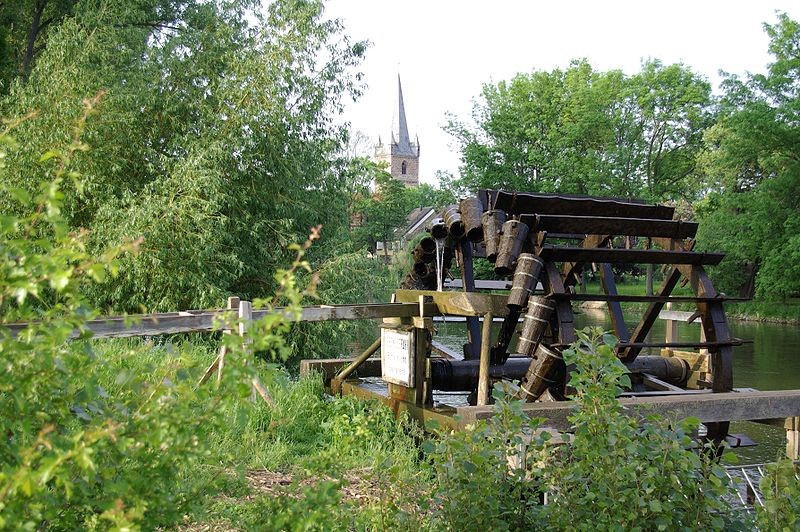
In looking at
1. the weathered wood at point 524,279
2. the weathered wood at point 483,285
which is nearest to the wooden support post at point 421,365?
the weathered wood at point 524,279

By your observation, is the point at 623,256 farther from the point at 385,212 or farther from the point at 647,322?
the point at 385,212

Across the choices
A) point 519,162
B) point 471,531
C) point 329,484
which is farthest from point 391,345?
point 519,162

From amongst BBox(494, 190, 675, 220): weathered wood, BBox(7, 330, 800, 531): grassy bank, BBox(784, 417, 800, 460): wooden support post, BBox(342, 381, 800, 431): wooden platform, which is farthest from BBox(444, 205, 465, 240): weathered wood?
BBox(7, 330, 800, 531): grassy bank

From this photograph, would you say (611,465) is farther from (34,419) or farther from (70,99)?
(70,99)

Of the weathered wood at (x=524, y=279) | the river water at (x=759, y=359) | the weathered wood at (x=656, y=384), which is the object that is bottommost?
the river water at (x=759, y=359)

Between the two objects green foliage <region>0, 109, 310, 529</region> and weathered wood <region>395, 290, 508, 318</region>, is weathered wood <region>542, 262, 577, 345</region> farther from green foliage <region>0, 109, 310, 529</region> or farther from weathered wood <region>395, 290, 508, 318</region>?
green foliage <region>0, 109, 310, 529</region>

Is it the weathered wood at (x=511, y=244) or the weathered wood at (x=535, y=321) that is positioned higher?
the weathered wood at (x=511, y=244)

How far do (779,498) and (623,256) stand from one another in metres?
5.29

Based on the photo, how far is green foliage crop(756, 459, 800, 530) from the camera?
3.27 meters

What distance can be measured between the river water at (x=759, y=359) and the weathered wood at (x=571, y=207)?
2864 mm

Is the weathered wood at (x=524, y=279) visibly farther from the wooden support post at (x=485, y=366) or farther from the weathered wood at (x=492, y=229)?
the weathered wood at (x=492, y=229)

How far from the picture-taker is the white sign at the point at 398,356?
7844 millimetres

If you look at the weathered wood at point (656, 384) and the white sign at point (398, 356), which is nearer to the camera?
the white sign at point (398, 356)

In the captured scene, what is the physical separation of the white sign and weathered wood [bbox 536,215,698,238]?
1707mm
